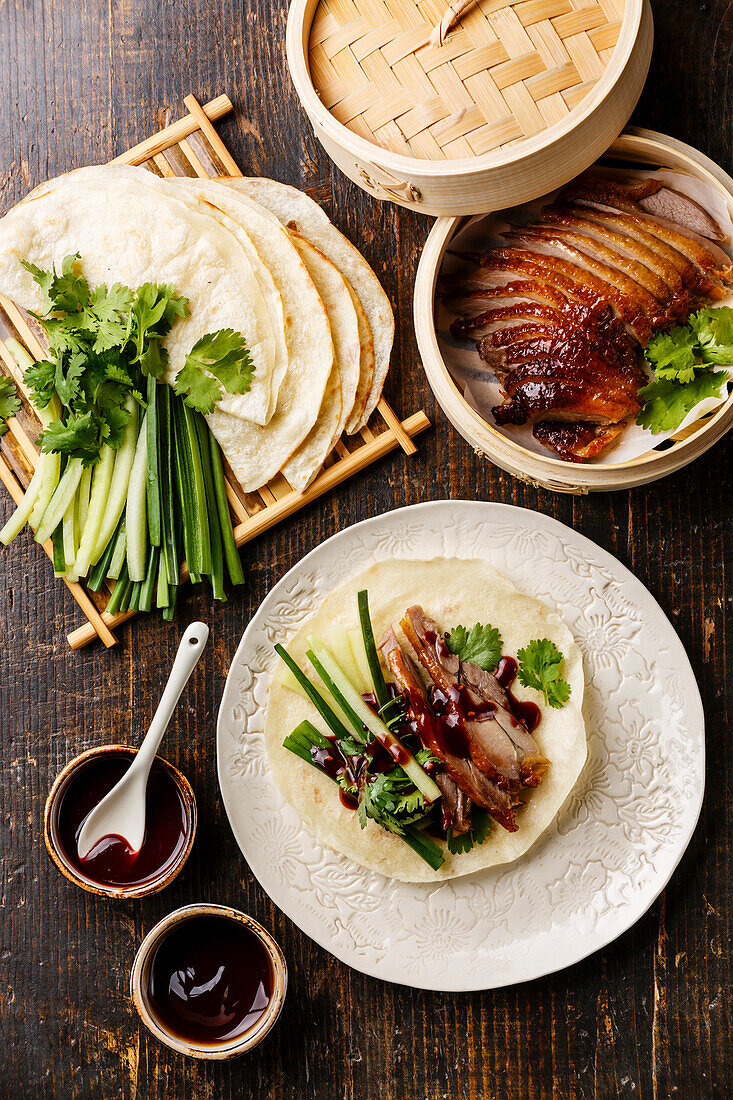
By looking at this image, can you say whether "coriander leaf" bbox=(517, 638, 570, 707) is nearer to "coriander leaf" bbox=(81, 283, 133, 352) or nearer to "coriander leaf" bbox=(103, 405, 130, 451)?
"coriander leaf" bbox=(103, 405, 130, 451)

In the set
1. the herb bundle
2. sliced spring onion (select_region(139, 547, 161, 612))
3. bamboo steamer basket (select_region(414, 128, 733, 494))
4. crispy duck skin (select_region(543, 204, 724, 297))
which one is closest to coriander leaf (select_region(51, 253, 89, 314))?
the herb bundle

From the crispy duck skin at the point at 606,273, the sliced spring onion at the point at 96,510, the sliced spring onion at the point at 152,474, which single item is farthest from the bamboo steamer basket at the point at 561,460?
the sliced spring onion at the point at 96,510

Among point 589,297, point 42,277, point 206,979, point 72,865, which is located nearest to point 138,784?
point 72,865

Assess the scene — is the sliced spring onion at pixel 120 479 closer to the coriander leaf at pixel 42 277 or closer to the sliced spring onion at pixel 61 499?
the sliced spring onion at pixel 61 499

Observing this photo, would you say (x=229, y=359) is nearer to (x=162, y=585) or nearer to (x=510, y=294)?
(x=162, y=585)

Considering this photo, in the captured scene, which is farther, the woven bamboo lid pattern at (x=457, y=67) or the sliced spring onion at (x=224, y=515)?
the sliced spring onion at (x=224, y=515)

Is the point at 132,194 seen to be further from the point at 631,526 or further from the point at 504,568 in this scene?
the point at 631,526

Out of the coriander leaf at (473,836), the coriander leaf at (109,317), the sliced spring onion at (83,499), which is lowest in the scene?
the coriander leaf at (473,836)
